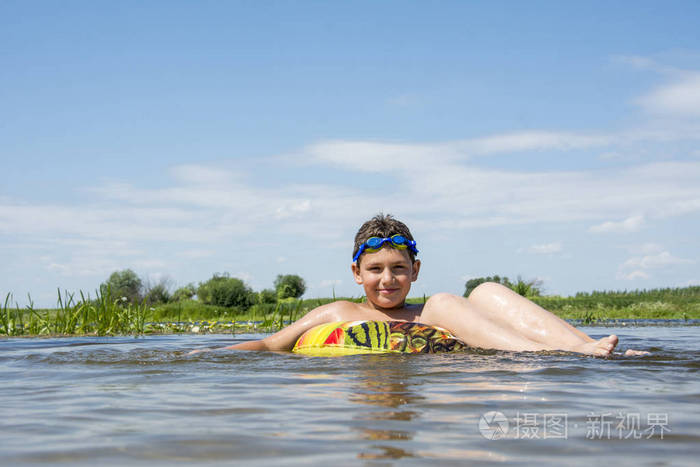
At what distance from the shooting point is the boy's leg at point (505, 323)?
5008 mm

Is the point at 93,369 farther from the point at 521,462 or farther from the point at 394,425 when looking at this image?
the point at 521,462

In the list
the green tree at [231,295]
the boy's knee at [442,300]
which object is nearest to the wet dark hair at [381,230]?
the boy's knee at [442,300]

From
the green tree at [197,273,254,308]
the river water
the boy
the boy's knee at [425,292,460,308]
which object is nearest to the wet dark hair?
the boy

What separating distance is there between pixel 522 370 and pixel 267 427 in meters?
2.22

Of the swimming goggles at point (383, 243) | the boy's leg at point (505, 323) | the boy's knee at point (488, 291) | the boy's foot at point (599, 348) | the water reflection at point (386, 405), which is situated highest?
the swimming goggles at point (383, 243)

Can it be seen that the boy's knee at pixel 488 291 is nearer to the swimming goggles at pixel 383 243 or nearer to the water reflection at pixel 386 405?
the swimming goggles at pixel 383 243

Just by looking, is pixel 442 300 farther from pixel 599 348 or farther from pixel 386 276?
pixel 599 348

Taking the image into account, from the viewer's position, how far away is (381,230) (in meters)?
6.23

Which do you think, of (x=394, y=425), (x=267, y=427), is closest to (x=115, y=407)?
(x=267, y=427)

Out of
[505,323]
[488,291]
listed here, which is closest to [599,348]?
[505,323]

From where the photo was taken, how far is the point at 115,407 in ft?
10.5

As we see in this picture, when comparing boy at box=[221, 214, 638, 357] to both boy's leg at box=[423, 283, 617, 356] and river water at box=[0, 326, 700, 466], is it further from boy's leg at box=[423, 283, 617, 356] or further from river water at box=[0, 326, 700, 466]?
river water at box=[0, 326, 700, 466]

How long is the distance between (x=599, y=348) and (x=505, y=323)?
0.84 metres

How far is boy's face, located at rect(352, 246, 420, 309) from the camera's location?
600cm
